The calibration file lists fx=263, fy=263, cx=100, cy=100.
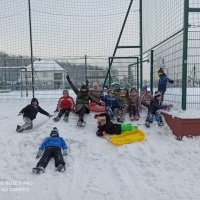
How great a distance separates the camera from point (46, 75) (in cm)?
1512

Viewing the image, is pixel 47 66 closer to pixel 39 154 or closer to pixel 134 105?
pixel 134 105

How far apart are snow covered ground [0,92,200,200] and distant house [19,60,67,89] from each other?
7.08 m

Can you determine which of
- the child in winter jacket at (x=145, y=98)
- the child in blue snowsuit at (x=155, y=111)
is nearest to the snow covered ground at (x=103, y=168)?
the child in blue snowsuit at (x=155, y=111)

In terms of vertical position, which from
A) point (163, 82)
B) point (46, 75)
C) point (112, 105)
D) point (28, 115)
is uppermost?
point (46, 75)

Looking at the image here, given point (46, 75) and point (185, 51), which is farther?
point (46, 75)

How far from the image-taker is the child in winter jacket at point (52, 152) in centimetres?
467

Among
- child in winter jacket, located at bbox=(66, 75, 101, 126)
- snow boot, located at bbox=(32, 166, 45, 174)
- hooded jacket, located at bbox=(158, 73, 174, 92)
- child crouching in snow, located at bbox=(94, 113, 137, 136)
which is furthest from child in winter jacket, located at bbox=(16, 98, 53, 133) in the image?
hooded jacket, located at bbox=(158, 73, 174, 92)

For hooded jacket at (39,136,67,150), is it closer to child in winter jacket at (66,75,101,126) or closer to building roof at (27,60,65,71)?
child in winter jacket at (66,75,101,126)

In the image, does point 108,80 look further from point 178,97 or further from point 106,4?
point 178,97

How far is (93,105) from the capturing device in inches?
336

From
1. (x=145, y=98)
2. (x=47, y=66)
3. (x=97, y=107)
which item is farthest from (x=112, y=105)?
(x=47, y=66)

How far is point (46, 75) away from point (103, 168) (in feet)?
36.3

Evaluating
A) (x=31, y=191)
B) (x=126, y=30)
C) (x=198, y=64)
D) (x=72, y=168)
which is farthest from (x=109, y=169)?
(x=126, y=30)

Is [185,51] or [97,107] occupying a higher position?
[185,51]
